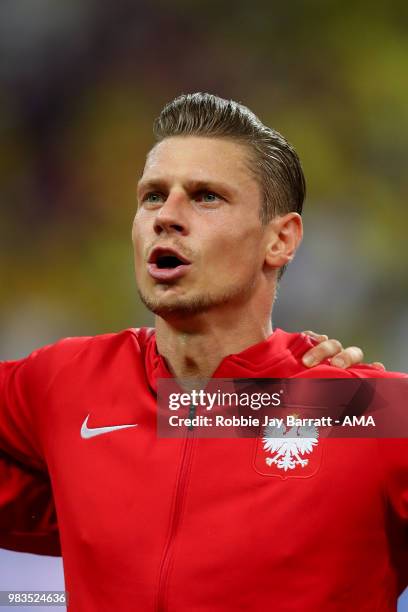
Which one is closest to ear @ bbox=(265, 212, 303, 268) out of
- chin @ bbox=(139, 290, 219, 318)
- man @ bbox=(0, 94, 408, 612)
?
man @ bbox=(0, 94, 408, 612)

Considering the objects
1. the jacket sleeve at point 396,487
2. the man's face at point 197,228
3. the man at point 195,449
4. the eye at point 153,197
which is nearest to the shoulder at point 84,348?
the man at point 195,449

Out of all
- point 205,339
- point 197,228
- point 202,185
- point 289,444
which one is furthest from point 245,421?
point 202,185

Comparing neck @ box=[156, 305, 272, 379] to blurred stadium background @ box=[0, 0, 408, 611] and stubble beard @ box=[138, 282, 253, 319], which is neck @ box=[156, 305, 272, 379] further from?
blurred stadium background @ box=[0, 0, 408, 611]

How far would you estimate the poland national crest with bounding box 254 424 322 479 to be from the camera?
2.08 meters

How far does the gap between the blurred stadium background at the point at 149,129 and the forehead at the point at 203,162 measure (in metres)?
3.24

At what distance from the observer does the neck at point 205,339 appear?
2291 mm

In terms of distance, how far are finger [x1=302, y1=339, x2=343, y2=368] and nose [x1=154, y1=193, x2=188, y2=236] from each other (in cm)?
45

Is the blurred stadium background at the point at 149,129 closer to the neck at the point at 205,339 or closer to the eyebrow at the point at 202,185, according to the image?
the neck at the point at 205,339

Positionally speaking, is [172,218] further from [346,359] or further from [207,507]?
[207,507]

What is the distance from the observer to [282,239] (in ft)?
7.93

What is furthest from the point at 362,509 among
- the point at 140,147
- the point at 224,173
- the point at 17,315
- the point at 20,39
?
the point at 20,39

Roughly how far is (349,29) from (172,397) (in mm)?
4224

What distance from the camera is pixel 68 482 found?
2225 mm

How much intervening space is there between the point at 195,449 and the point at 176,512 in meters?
0.16
